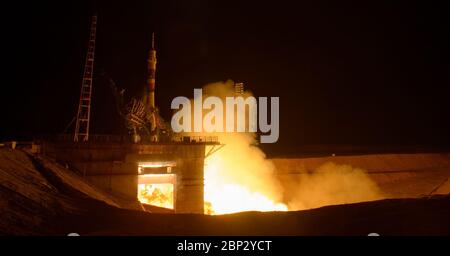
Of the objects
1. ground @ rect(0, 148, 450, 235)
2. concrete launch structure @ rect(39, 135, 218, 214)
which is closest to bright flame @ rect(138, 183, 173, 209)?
concrete launch structure @ rect(39, 135, 218, 214)

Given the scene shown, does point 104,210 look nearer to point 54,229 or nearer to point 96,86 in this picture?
point 54,229

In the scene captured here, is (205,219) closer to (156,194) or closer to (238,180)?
(156,194)

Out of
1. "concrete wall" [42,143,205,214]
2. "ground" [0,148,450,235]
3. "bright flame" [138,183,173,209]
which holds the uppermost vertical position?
"concrete wall" [42,143,205,214]

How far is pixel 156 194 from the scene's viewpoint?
99.6 ft

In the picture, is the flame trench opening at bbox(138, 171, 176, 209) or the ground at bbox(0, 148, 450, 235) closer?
the ground at bbox(0, 148, 450, 235)

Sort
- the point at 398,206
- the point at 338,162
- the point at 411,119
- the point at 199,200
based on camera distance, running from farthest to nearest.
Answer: the point at 411,119 → the point at 338,162 → the point at 199,200 → the point at 398,206

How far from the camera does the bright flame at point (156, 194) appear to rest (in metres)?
29.7

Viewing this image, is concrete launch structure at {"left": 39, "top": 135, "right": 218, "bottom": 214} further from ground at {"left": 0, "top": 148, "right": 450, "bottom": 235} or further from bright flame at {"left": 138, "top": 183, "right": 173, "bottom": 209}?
ground at {"left": 0, "top": 148, "right": 450, "bottom": 235}

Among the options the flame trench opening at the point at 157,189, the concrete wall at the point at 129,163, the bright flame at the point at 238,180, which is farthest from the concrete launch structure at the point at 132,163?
the bright flame at the point at 238,180

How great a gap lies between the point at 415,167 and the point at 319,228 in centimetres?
4040

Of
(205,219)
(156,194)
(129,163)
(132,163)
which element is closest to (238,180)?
(156,194)

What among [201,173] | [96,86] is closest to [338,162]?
[201,173]

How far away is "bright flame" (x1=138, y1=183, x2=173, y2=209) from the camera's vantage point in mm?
29703
